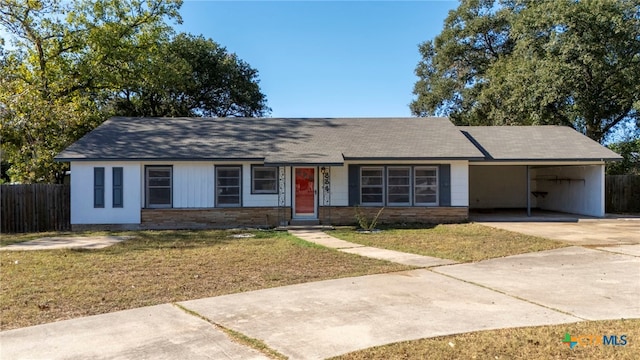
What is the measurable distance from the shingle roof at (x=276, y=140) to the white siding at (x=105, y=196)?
0.45m

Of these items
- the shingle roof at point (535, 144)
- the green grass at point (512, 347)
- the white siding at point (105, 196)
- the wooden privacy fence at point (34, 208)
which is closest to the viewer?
the green grass at point (512, 347)

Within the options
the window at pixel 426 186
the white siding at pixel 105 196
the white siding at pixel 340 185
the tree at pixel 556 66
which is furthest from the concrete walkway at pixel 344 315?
the tree at pixel 556 66

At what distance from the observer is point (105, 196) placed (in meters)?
15.5

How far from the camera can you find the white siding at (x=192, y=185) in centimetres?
1581

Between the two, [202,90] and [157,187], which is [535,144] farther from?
[202,90]

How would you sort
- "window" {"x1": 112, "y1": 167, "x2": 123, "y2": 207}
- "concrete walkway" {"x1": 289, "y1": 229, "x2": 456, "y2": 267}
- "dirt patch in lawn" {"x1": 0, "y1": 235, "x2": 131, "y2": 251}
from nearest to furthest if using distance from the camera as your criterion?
"concrete walkway" {"x1": 289, "y1": 229, "x2": 456, "y2": 267} → "dirt patch in lawn" {"x1": 0, "y1": 235, "x2": 131, "y2": 251} → "window" {"x1": 112, "y1": 167, "x2": 123, "y2": 207}

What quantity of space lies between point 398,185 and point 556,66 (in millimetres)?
11706

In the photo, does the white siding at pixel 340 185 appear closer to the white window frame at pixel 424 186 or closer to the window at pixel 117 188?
the white window frame at pixel 424 186

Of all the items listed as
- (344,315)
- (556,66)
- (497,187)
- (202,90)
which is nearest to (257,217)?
(344,315)

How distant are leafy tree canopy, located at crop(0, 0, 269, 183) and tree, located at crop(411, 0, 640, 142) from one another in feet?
50.1

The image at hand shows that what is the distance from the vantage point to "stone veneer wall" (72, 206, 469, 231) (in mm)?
15641

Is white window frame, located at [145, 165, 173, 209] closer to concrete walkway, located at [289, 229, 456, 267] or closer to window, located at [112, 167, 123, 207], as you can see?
window, located at [112, 167, 123, 207]

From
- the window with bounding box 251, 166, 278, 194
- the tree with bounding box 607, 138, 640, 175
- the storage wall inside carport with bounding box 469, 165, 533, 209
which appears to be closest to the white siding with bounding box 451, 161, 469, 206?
the storage wall inside carport with bounding box 469, 165, 533, 209

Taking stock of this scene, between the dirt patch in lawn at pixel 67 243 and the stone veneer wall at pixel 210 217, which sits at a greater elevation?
the stone veneer wall at pixel 210 217
